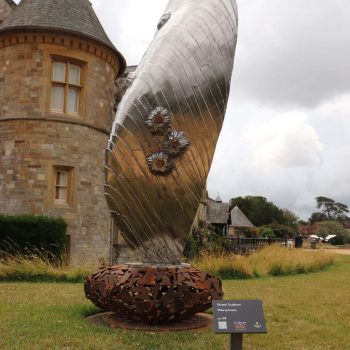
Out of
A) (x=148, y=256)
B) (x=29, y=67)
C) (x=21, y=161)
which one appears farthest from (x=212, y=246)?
(x=148, y=256)

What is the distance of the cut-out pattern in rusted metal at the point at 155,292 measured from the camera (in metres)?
5.85

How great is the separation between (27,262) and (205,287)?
731cm

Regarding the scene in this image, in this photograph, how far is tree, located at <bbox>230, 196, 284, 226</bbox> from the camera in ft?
257

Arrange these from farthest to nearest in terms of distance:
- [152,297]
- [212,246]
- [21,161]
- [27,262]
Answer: [212,246]
[21,161]
[27,262]
[152,297]

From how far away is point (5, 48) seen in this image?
16.6 meters

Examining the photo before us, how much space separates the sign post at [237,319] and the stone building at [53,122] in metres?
12.1

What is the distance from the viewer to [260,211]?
7894 cm

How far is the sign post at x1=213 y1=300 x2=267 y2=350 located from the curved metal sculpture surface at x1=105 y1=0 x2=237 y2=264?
2111mm

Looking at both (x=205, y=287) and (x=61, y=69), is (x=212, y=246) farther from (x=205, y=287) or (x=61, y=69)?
(x=205, y=287)

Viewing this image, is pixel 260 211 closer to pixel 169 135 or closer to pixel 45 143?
pixel 45 143

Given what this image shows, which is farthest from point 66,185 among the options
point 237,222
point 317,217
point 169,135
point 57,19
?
point 317,217

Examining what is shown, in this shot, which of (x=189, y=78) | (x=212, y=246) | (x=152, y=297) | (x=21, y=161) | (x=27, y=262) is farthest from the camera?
(x=212, y=246)

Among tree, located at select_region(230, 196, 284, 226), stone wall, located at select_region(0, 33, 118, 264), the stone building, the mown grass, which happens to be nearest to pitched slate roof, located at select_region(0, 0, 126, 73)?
the stone building

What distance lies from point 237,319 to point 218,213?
41.0 meters
